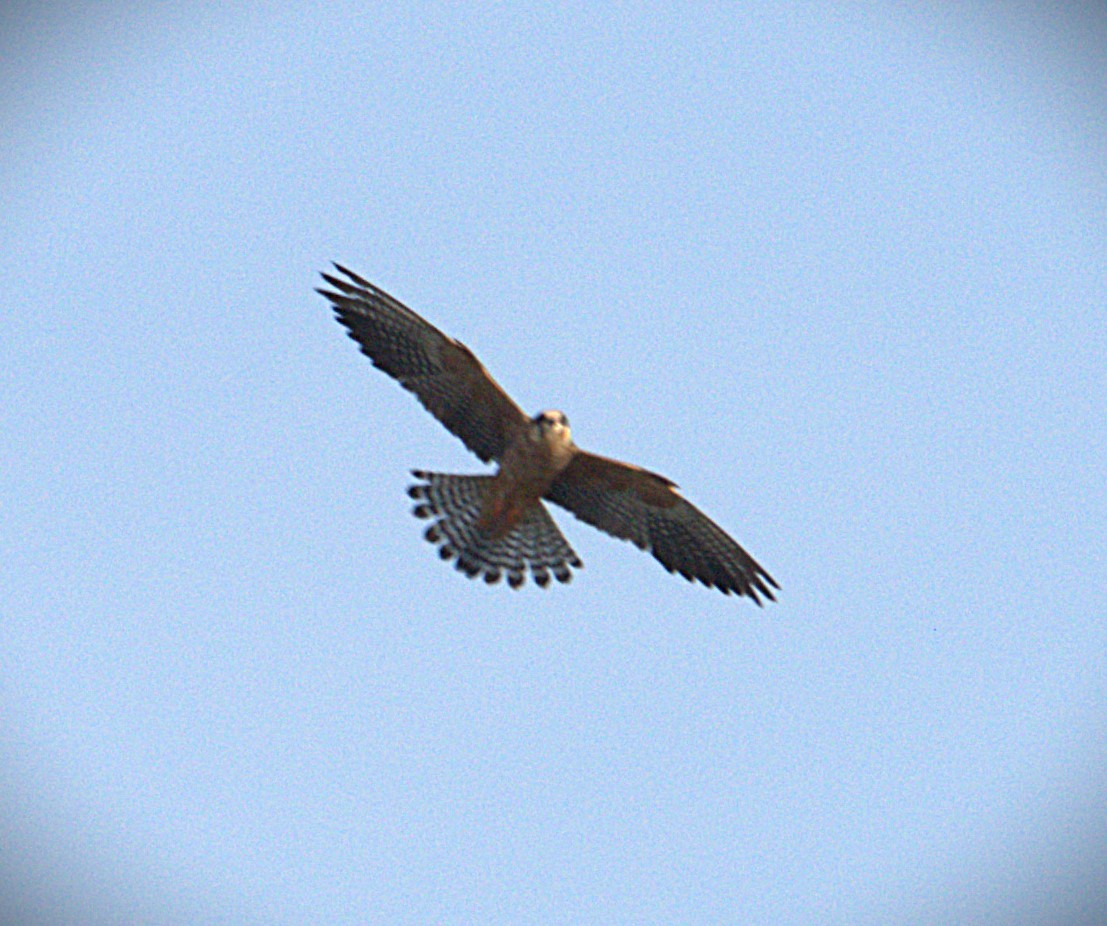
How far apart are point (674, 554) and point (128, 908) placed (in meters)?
18.9

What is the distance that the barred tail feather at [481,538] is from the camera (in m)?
9.22

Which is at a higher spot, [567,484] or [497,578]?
[567,484]

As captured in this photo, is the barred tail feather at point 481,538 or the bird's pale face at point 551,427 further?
the barred tail feather at point 481,538

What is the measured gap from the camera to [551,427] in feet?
28.2

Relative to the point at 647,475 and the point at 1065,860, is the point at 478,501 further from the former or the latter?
the point at 1065,860

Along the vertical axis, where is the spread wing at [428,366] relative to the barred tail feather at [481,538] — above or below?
above

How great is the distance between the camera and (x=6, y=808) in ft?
81.7

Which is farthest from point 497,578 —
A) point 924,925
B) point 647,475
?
point 924,925

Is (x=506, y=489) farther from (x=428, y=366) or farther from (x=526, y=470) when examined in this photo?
(x=428, y=366)

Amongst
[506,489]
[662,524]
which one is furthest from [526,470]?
[662,524]

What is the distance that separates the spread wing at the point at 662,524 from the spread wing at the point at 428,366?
704 mm

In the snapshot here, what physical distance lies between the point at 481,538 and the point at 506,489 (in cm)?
55

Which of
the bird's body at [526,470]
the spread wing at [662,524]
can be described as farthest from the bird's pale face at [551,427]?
the spread wing at [662,524]

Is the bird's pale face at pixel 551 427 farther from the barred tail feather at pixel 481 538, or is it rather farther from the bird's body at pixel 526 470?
the barred tail feather at pixel 481 538
